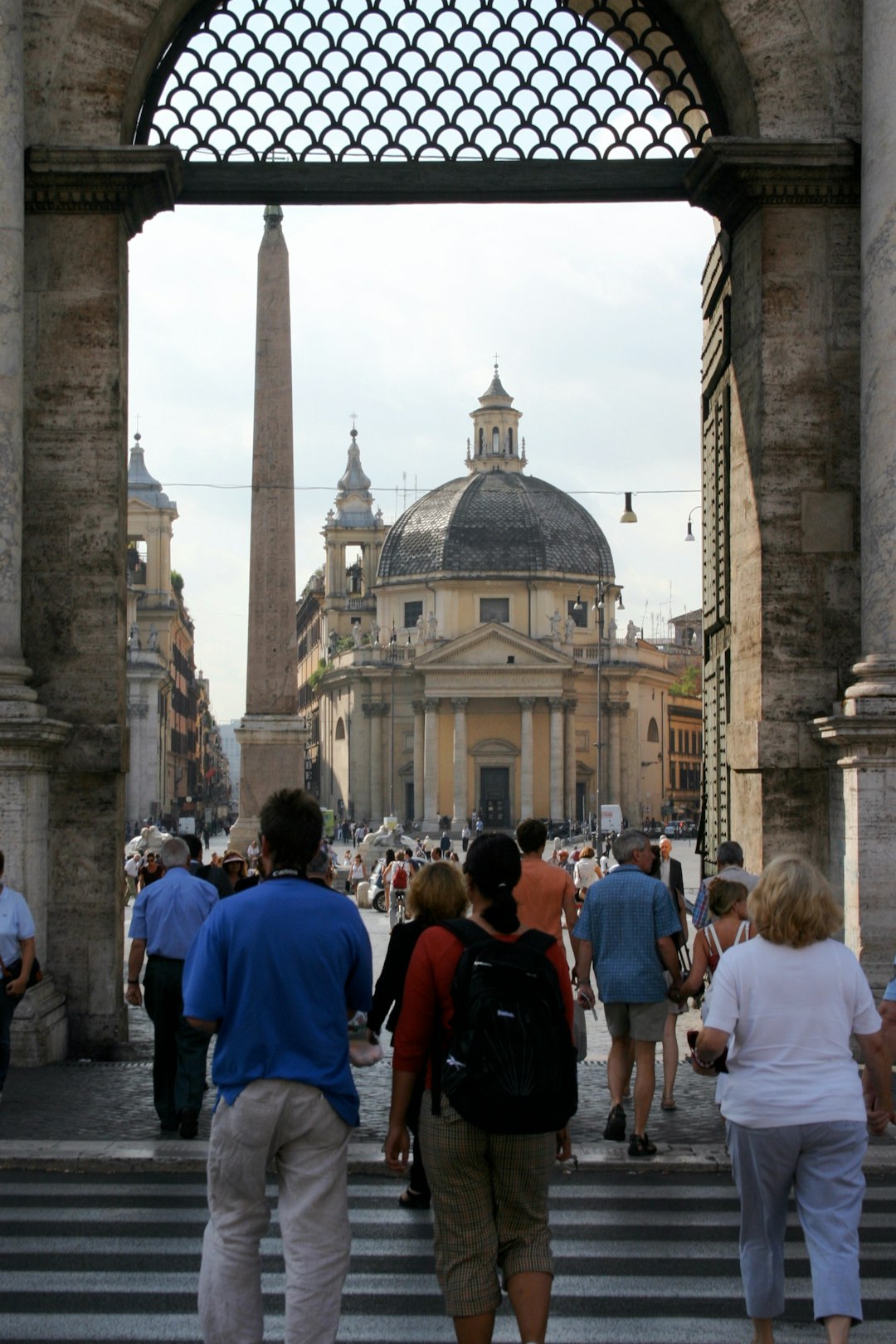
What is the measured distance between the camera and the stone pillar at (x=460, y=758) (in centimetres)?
9531

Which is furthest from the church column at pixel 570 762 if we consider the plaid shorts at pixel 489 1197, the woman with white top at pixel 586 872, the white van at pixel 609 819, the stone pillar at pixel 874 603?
the plaid shorts at pixel 489 1197

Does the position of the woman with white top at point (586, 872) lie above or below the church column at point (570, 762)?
below

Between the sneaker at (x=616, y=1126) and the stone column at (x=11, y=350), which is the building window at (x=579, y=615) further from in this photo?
the sneaker at (x=616, y=1126)

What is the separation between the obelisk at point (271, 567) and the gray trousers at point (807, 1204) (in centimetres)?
2702

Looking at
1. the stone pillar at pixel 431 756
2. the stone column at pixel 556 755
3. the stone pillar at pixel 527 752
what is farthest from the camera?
the stone column at pixel 556 755

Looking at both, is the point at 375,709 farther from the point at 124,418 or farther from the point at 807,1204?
the point at 807,1204

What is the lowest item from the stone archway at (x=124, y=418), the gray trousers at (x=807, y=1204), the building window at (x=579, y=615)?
the gray trousers at (x=807, y=1204)

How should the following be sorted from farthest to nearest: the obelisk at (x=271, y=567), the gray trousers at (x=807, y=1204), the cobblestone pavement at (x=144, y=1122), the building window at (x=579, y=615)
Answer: the building window at (x=579, y=615)
the obelisk at (x=271, y=567)
the cobblestone pavement at (x=144, y=1122)
the gray trousers at (x=807, y=1204)

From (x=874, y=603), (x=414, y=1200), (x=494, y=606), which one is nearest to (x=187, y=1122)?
(x=414, y=1200)

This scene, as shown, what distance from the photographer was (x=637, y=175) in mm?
13031

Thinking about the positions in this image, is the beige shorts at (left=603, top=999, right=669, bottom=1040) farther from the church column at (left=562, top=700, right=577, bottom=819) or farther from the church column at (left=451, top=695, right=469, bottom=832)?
the church column at (left=562, top=700, right=577, bottom=819)

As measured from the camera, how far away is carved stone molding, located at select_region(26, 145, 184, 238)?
470 inches

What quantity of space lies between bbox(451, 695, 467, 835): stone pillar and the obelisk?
202 feet

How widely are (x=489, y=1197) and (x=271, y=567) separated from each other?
2854 centimetres
